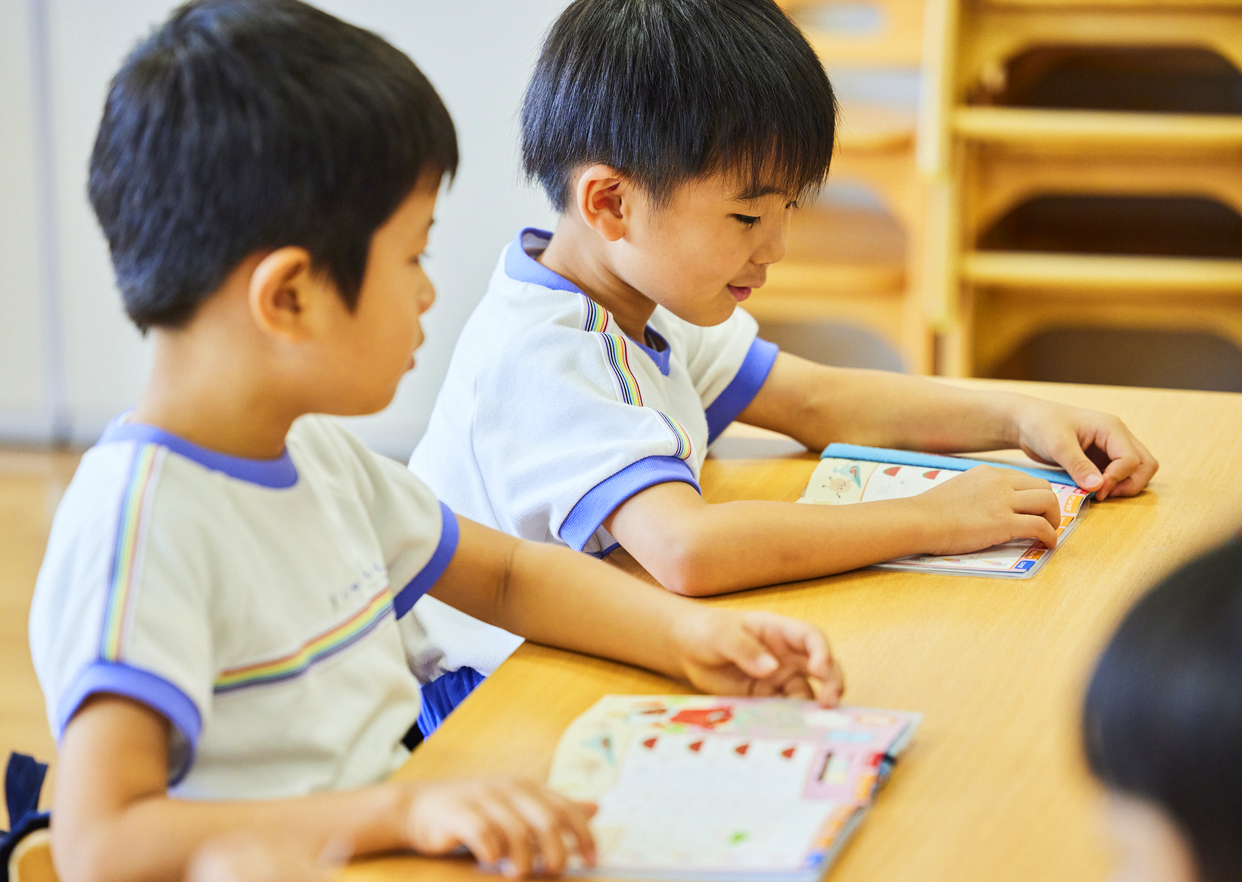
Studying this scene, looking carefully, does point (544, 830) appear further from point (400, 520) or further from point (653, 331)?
point (653, 331)

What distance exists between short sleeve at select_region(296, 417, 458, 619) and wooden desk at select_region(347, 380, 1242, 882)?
7 centimetres

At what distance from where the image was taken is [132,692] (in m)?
0.50

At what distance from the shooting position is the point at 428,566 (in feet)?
2.38

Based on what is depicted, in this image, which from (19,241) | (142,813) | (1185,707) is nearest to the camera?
(1185,707)

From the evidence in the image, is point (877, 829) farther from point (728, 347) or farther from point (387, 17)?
point (387, 17)

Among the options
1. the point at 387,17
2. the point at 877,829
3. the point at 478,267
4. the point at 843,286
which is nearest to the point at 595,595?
the point at 877,829

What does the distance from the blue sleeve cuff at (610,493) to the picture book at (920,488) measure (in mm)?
123

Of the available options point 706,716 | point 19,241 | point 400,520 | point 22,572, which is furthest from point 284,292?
point 19,241

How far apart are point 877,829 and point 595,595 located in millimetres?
249

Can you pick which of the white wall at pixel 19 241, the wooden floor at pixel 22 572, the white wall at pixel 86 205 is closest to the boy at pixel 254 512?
the wooden floor at pixel 22 572

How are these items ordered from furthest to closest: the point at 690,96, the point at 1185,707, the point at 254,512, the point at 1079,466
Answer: the point at 1079,466 → the point at 690,96 → the point at 254,512 → the point at 1185,707

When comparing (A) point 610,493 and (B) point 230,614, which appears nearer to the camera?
(B) point 230,614

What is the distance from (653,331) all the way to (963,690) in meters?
0.51

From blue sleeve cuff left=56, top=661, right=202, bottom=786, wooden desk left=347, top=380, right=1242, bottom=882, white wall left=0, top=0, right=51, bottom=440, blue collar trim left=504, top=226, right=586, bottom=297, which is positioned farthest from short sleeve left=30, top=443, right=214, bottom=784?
white wall left=0, top=0, right=51, bottom=440
